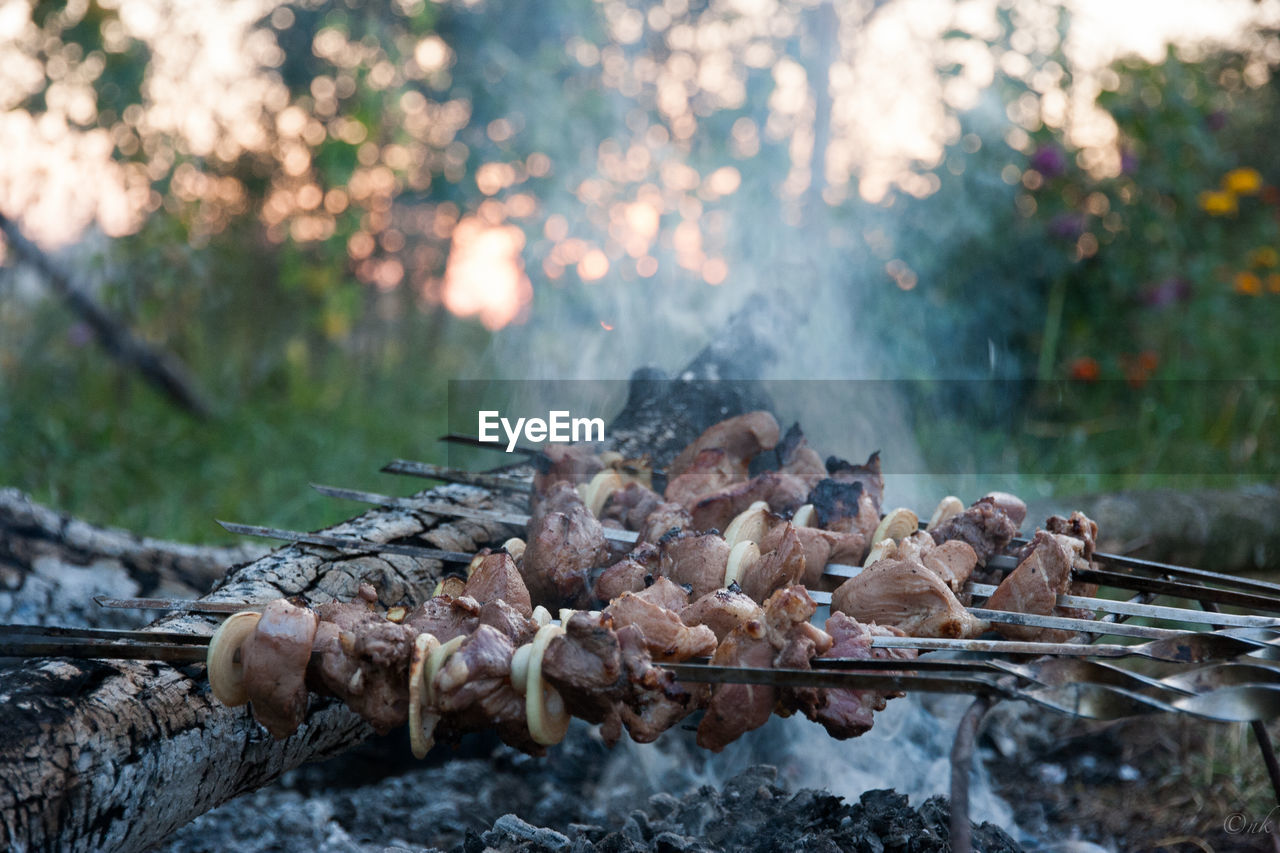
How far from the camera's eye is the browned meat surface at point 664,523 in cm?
194

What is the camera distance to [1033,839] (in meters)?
2.32

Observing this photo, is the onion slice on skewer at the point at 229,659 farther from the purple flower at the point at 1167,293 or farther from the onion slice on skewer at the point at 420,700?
the purple flower at the point at 1167,293

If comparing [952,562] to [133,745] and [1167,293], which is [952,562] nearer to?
[133,745]

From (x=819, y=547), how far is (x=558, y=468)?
0.72m

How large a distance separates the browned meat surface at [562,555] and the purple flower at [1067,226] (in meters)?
4.75

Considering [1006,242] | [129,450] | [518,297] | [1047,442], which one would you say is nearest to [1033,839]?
[1047,442]

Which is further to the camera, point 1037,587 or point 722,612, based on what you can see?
point 1037,587

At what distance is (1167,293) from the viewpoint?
17.6 feet

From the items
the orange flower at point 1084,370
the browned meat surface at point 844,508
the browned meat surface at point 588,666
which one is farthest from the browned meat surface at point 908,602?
the orange flower at point 1084,370

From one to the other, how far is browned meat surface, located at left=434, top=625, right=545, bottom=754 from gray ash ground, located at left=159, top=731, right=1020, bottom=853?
0.53 metres

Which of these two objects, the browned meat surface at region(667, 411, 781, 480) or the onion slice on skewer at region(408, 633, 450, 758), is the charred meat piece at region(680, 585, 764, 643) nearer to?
the onion slice on skewer at region(408, 633, 450, 758)

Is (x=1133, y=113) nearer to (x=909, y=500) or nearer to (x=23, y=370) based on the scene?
(x=909, y=500)

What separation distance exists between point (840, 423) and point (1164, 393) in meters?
2.99

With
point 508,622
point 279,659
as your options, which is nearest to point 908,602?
point 508,622
